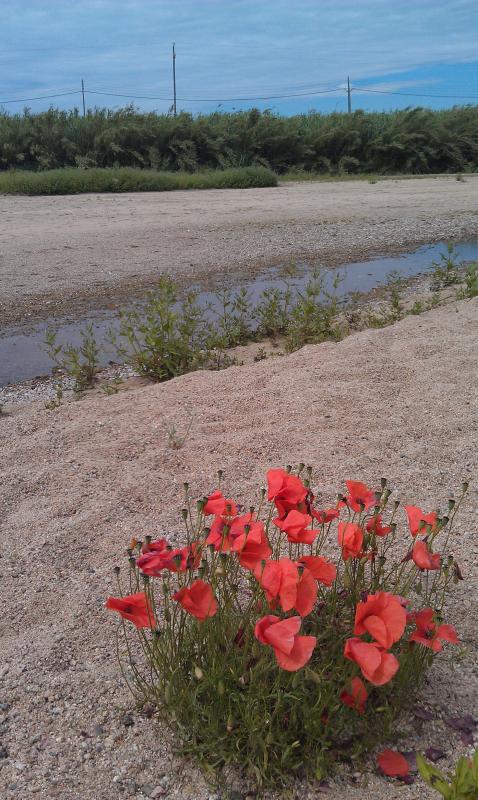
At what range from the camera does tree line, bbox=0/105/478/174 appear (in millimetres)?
20438

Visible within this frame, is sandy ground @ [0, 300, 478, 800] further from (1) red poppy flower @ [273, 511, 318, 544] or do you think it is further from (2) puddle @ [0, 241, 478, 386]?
(2) puddle @ [0, 241, 478, 386]

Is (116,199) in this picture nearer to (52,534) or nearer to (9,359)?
(9,359)

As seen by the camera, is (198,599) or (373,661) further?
(198,599)

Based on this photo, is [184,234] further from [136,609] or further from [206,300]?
[136,609]

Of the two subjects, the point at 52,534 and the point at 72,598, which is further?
the point at 52,534

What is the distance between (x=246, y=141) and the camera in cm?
2250

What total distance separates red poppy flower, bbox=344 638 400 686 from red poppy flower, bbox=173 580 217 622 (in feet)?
0.99

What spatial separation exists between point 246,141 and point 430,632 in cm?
2222

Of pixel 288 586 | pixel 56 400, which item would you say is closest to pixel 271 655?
pixel 288 586

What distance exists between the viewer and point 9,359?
591 centimetres

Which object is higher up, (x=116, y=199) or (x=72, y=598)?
(x=116, y=199)

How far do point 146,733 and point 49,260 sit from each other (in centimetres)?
759

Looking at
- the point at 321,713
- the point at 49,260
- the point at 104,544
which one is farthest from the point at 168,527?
the point at 49,260

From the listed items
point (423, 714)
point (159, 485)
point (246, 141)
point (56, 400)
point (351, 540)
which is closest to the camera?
point (351, 540)
